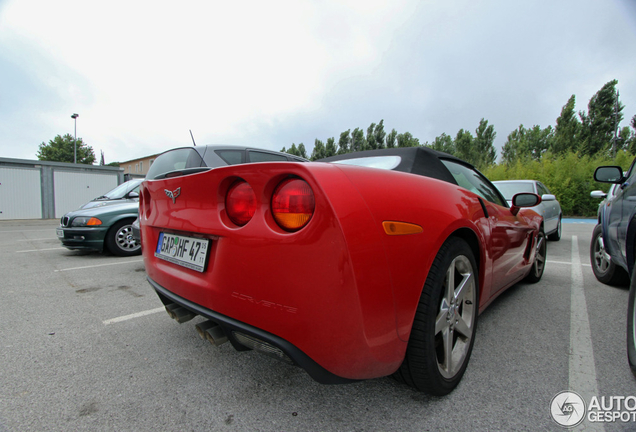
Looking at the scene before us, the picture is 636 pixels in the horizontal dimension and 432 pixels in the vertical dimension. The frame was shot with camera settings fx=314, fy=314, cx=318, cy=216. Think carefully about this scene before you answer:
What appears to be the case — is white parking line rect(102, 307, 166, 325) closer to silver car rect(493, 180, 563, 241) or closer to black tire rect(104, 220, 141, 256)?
black tire rect(104, 220, 141, 256)

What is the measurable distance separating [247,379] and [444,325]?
1048mm

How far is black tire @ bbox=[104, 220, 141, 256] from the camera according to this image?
5426 mm

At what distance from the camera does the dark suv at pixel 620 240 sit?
1.68 metres

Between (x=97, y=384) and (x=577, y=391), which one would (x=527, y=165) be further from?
(x=97, y=384)

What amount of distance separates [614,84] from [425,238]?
1412 inches

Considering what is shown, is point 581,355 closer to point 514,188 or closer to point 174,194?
point 174,194

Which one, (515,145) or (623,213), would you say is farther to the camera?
(515,145)

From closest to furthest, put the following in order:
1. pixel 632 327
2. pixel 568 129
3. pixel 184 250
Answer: pixel 184 250 < pixel 632 327 < pixel 568 129

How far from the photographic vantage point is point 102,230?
5348mm

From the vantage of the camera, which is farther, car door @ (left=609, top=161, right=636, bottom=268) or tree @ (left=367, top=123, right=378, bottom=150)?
tree @ (left=367, top=123, right=378, bottom=150)

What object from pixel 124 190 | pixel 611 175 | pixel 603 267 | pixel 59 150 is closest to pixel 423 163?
pixel 611 175

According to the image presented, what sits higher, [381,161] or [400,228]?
[381,161]

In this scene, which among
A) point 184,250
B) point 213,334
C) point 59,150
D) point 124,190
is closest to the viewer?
point 213,334

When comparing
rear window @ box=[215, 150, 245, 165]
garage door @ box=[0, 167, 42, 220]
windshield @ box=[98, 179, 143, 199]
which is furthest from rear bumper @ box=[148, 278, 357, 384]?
garage door @ box=[0, 167, 42, 220]
